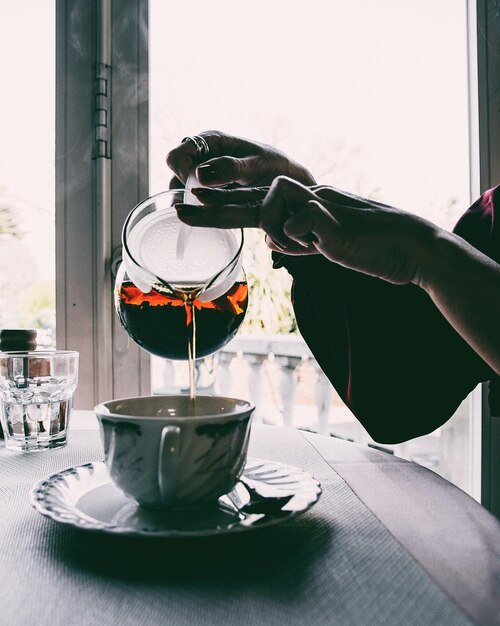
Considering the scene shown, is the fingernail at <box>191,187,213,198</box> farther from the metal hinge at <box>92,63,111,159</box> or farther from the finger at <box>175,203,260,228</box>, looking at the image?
the metal hinge at <box>92,63,111,159</box>

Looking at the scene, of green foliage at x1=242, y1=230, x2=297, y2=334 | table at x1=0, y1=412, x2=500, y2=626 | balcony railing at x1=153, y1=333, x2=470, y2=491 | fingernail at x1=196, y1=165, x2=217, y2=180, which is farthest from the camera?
green foliage at x1=242, y1=230, x2=297, y2=334

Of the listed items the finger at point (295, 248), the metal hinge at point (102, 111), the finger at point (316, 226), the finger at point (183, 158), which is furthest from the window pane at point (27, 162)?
the finger at point (316, 226)

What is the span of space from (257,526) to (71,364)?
457 mm

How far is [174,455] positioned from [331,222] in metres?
0.27

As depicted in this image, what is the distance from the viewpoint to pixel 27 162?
4.43 feet

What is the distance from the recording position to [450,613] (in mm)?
257

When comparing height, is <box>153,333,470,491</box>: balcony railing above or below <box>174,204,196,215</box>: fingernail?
below

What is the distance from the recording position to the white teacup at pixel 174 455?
14.0 inches

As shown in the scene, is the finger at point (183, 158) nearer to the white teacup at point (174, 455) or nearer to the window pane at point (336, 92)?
the white teacup at point (174, 455)

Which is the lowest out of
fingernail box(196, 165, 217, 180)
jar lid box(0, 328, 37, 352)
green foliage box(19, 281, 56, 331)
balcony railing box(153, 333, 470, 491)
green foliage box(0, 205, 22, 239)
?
balcony railing box(153, 333, 470, 491)

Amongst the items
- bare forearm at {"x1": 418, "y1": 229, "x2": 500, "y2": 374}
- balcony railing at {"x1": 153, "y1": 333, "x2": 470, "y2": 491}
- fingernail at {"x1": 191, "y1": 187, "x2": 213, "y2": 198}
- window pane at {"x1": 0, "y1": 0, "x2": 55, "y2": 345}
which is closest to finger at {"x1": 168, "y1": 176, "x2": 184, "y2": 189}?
fingernail at {"x1": 191, "y1": 187, "x2": 213, "y2": 198}

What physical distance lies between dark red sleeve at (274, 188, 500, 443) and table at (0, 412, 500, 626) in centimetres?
34

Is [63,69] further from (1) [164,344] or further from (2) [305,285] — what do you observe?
(1) [164,344]

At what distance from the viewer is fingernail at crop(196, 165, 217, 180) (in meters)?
0.58
